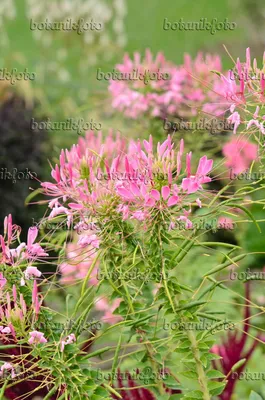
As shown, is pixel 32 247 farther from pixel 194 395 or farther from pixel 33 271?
pixel 194 395

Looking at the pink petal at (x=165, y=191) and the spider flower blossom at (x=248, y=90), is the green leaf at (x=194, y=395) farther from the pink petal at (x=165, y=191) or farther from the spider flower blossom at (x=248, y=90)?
the spider flower blossom at (x=248, y=90)

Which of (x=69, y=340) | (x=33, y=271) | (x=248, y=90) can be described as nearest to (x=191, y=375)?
(x=69, y=340)

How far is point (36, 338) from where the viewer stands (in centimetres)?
124

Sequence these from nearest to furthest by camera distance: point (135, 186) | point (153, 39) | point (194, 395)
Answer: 1. point (135, 186)
2. point (194, 395)
3. point (153, 39)

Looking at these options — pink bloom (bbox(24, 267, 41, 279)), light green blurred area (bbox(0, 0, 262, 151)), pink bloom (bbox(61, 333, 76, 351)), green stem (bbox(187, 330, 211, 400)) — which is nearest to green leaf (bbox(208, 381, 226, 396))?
green stem (bbox(187, 330, 211, 400))

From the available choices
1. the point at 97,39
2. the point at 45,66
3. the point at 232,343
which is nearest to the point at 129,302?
the point at 232,343

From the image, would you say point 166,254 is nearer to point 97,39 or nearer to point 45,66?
point 97,39

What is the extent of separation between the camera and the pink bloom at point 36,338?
1.22 m

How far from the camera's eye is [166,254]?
133 cm

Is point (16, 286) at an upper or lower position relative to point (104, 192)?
lower

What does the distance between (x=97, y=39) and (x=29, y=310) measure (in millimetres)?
4932

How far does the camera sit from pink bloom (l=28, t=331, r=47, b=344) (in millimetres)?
1222

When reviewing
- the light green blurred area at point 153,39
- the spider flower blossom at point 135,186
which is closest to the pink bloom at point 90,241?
the spider flower blossom at point 135,186

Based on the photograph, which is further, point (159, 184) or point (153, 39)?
point (153, 39)
